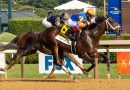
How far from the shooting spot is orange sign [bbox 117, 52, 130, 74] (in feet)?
41.8

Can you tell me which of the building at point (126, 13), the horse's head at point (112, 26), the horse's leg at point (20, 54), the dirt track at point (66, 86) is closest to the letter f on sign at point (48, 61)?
the horse's leg at point (20, 54)

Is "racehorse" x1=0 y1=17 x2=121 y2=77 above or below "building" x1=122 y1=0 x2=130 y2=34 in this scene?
above

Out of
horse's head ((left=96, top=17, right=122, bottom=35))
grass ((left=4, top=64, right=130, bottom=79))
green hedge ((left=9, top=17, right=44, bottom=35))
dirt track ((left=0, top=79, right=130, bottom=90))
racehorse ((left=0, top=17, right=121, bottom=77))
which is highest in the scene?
horse's head ((left=96, top=17, right=122, bottom=35))

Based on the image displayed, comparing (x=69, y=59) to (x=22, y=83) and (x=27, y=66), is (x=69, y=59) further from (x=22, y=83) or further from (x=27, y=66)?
(x=27, y=66)

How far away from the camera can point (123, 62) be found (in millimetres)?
12797

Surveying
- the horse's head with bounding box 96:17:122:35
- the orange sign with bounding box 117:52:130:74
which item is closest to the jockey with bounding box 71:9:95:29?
the horse's head with bounding box 96:17:122:35

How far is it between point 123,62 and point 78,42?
202 cm

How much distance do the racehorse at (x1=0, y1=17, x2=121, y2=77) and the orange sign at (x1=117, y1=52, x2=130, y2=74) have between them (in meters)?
1.61

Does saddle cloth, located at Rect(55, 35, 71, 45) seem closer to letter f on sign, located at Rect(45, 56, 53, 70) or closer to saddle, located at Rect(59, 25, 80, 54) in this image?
saddle, located at Rect(59, 25, 80, 54)

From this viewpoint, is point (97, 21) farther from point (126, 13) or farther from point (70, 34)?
point (126, 13)

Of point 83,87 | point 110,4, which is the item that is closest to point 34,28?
point 110,4

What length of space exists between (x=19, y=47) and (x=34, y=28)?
11520mm

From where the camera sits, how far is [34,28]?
23.5 m

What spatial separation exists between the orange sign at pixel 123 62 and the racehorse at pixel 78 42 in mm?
1610
